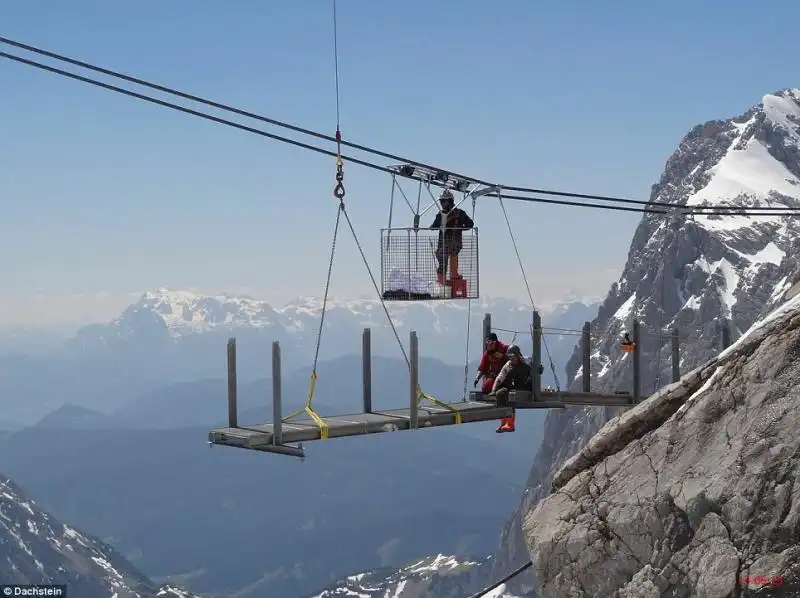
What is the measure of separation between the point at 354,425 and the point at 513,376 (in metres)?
5.25

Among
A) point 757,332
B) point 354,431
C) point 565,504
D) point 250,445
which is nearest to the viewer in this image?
point 757,332

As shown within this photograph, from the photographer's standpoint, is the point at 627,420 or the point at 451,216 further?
the point at 451,216

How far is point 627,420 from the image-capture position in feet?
45.3

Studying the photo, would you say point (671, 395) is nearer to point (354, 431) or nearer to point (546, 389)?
point (354, 431)

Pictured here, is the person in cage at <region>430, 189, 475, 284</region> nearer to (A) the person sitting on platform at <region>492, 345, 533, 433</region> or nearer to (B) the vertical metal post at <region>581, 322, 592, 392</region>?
(A) the person sitting on platform at <region>492, 345, 533, 433</region>

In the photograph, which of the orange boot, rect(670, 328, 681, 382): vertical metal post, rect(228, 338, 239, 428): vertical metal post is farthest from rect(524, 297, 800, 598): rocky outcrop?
rect(670, 328, 681, 382): vertical metal post

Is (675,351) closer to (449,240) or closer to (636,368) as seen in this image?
(636,368)

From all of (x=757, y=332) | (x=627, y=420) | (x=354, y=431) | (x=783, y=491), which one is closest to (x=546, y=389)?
(x=354, y=431)

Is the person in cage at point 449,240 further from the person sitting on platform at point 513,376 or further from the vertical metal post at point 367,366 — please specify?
the person sitting on platform at point 513,376

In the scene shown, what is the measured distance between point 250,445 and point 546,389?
311 inches

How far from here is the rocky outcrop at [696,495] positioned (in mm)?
10945

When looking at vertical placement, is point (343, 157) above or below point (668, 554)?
above

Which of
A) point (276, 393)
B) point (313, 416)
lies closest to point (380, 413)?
point (313, 416)

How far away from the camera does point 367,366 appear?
64.5 ft
